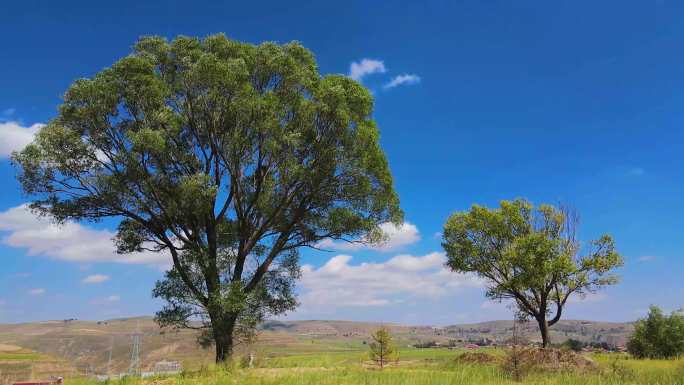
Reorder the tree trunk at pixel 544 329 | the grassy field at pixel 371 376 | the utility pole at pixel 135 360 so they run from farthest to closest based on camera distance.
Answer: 1. the tree trunk at pixel 544 329
2. the utility pole at pixel 135 360
3. the grassy field at pixel 371 376

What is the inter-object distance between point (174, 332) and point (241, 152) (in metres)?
8.73

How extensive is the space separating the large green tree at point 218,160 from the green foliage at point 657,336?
3602 cm

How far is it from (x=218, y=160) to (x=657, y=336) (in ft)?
146

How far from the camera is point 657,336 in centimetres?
4362

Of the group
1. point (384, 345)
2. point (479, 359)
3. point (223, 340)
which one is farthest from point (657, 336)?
point (223, 340)

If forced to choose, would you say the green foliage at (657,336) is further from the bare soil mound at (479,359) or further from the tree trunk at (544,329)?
the bare soil mound at (479,359)

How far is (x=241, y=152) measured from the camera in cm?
2094

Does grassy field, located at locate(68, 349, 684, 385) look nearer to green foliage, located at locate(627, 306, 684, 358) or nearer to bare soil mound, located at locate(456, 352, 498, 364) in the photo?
bare soil mound, located at locate(456, 352, 498, 364)

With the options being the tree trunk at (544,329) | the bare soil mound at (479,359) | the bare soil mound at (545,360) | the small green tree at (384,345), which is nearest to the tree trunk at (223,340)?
the bare soil mound at (479,359)

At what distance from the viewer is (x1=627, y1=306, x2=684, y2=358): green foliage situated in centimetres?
4228

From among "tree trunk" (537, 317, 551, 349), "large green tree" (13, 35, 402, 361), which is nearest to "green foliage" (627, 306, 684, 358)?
"tree trunk" (537, 317, 551, 349)

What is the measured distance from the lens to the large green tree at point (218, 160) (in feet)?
64.1

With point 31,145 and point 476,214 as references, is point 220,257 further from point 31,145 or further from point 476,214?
point 476,214

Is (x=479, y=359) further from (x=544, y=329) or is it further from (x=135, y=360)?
(x=544, y=329)
